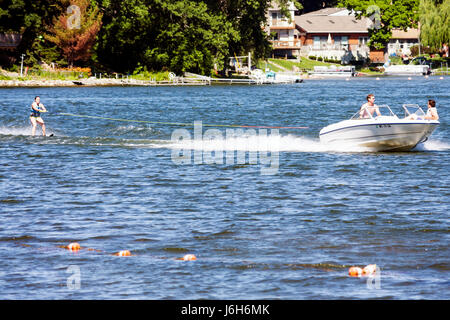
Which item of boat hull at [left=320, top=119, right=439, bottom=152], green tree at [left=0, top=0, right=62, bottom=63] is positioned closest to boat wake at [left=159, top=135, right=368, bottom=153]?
boat hull at [left=320, top=119, right=439, bottom=152]

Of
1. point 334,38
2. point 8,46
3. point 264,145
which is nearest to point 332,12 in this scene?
point 334,38

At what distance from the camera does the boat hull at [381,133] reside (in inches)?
1111

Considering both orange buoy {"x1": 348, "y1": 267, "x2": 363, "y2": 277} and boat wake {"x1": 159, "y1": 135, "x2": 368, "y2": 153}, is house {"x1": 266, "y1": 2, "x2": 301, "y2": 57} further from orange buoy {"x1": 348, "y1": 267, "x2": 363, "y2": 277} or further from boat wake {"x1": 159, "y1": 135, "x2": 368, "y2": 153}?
orange buoy {"x1": 348, "y1": 267, "x2": 363, "y2": 277}

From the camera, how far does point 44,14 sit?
94062 millimetres

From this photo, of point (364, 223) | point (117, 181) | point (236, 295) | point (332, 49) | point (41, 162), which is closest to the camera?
point (236, 295)

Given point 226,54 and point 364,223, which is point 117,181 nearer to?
point 364,223

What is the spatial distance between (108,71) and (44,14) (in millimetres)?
10491

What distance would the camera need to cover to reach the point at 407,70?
12500 cm

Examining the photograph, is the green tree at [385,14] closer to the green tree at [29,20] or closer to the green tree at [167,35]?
the green tree at [167,35]

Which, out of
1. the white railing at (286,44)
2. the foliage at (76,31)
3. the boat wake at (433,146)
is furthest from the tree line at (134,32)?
the boat wake at (433,146)

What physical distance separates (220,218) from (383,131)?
1248 cm
